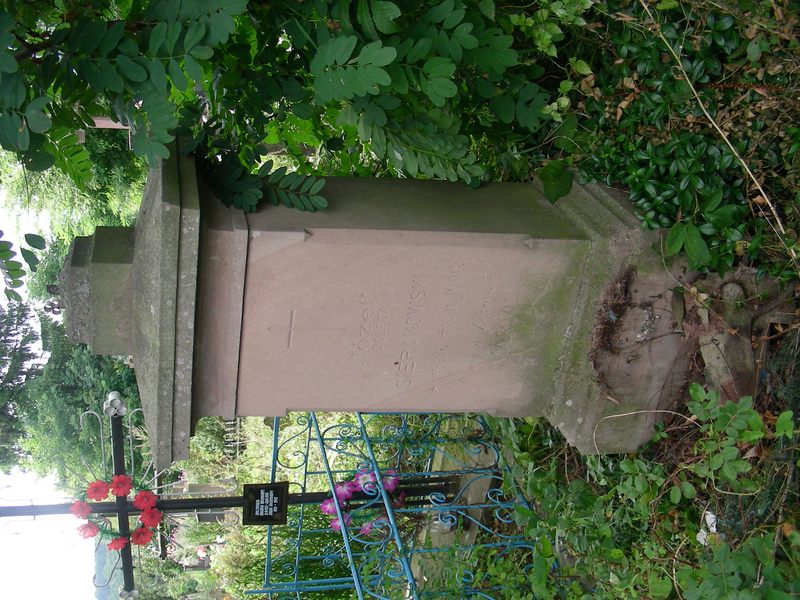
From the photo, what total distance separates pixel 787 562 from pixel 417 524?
4.02 metres

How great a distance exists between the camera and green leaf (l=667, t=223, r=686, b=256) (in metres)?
3.08

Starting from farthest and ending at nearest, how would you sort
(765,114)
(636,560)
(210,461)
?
1. (210,461)
2. (636,560)
3. (765,114)

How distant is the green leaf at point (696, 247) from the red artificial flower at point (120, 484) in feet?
12.3

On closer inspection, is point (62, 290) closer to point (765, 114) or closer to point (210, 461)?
point (765, 114)

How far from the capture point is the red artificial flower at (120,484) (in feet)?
15.9

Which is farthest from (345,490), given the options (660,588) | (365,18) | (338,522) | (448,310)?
(365,18)

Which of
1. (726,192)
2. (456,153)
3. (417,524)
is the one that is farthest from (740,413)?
(417,524)

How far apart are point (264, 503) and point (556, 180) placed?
10.1 feet

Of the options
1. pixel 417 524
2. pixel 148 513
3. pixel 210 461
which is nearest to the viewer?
pixel 148 513

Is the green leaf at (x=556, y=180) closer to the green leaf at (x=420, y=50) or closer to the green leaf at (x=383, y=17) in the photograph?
the green leaf at (x=420, y=50)

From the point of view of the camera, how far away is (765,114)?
3.01m

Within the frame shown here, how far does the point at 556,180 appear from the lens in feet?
11.5

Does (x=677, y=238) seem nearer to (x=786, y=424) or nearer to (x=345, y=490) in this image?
(x=786, y=424)

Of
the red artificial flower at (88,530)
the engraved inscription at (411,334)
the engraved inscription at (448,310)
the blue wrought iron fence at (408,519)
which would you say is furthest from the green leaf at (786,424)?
the red artificial flower at (88,530)
